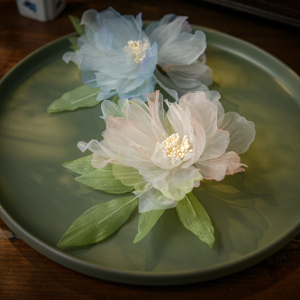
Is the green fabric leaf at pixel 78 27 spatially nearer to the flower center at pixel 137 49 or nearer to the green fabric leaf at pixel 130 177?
the flower center at pixel 137 49

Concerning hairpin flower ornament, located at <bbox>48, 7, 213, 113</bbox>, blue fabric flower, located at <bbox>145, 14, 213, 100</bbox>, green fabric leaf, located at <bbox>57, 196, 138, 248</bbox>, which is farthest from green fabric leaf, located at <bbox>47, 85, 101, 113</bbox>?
green fabric leaf, located at <bbox>57, 196, 138, 248</bbox>

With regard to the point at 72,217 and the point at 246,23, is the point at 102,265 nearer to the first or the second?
the point at 72,217

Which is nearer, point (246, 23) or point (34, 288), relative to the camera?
point (34, 288)

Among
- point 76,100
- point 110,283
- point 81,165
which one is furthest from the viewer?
point 76,100

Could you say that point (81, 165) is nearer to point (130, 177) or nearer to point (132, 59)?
point (130, 177)

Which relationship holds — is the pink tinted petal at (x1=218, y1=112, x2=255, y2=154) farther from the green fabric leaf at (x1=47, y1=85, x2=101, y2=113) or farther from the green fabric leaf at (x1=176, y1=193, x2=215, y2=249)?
the green fabric leaf at (x1=47, y1=85, x2=101, y2=113)

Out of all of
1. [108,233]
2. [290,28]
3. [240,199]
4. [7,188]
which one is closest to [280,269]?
[240,199]

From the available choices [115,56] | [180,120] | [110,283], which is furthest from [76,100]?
[110,283]
